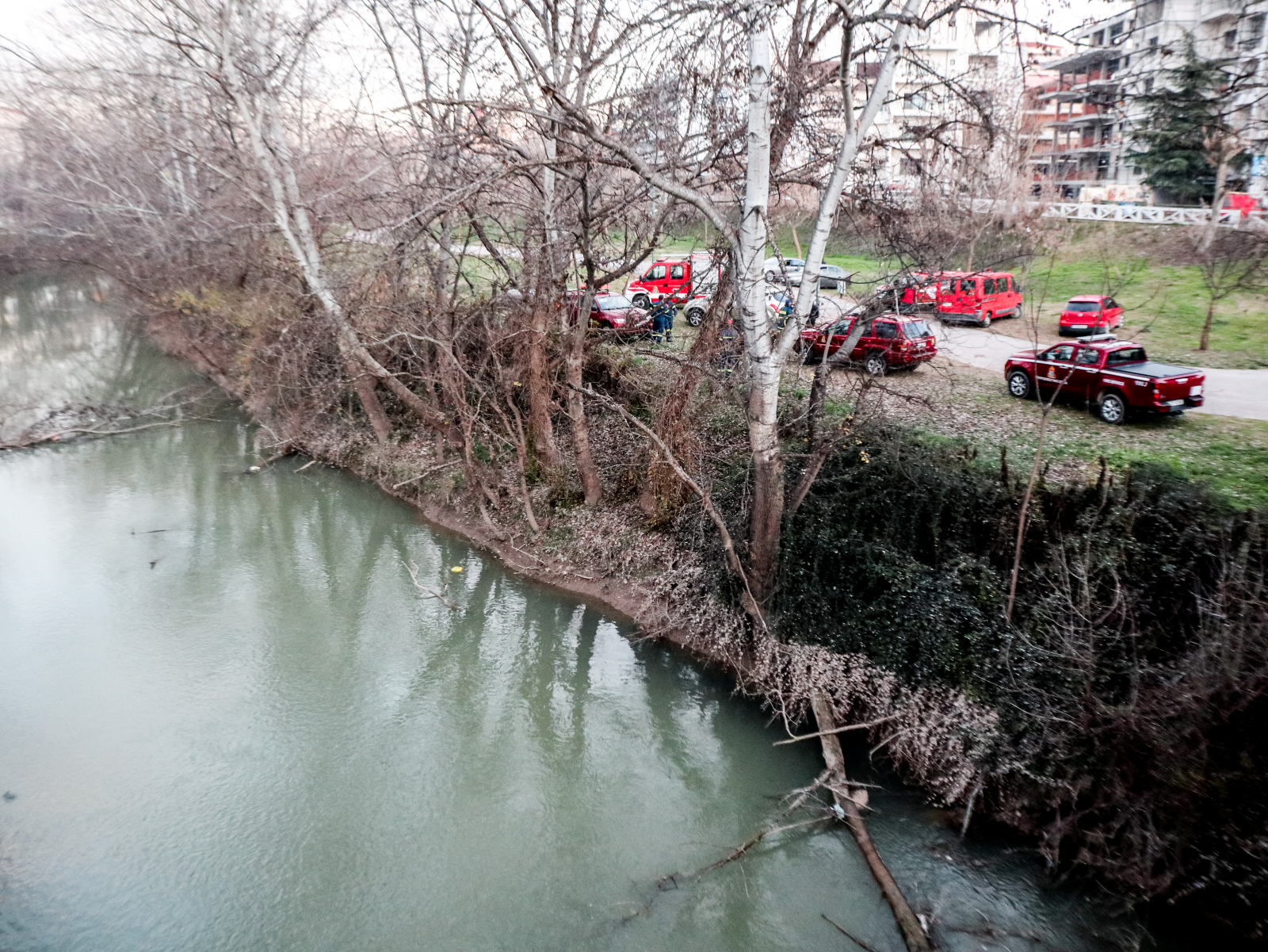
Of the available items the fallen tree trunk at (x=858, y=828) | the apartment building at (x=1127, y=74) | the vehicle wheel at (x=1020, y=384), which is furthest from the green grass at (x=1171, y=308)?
the fallen tree trunk at (x=858, y=828)

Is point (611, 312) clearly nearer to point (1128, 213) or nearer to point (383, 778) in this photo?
point (383, 778)

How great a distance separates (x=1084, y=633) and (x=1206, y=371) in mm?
10758

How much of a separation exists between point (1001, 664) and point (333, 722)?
819cm

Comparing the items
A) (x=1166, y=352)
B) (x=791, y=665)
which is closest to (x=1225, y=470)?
(x=791, y=665)

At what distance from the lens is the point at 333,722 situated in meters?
10.3

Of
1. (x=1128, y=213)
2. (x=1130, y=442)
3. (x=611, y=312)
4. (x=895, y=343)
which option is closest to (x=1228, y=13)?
(x=1130, y=442)

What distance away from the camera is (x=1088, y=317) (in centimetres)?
1809

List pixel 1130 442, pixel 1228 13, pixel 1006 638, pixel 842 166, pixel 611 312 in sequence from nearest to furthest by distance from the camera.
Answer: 1. pixel 842 166
2. pixel 1006 638
3. pixel 1228 13
4. pixel 1130 442
5. pixel 611 312

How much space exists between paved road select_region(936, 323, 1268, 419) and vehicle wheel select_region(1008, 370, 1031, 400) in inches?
48.9

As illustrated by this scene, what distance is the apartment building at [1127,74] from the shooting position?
867 cm

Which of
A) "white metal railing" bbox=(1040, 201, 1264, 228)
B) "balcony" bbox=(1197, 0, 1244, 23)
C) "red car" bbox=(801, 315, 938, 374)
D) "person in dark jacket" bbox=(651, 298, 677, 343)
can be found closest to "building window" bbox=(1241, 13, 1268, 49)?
"balcony" bbox=(1197, 0, 1244, 23)

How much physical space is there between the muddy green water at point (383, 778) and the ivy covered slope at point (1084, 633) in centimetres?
105

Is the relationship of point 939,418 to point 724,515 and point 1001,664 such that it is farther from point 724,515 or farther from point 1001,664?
point 1001,664

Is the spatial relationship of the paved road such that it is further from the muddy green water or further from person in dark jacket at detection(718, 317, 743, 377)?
the muddy green water
